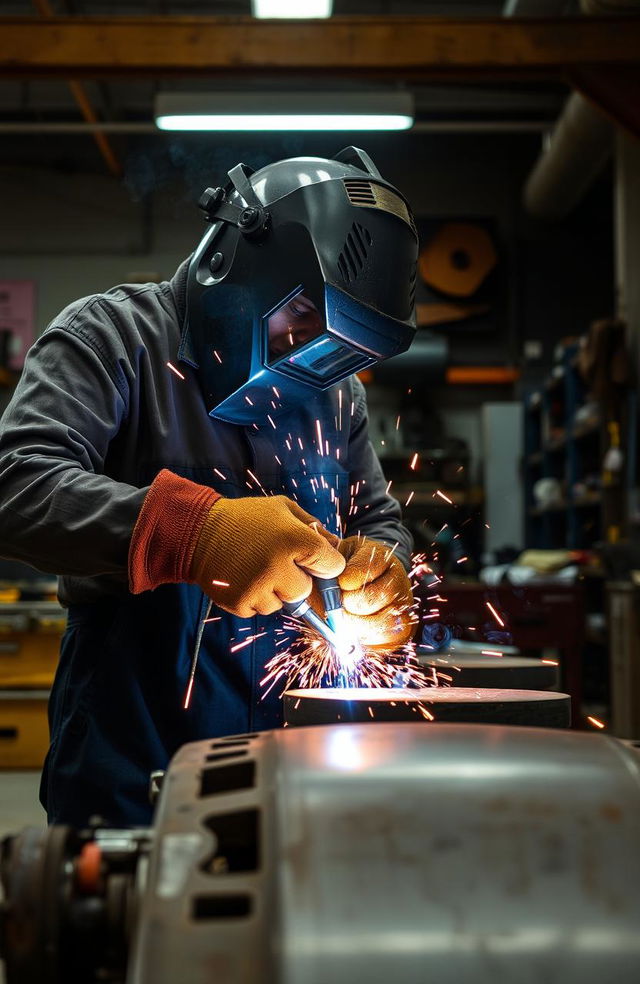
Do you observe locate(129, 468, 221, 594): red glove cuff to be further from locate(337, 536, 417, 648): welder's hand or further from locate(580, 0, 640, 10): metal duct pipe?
locate(580, 0, 640, 10): metal duct pipe

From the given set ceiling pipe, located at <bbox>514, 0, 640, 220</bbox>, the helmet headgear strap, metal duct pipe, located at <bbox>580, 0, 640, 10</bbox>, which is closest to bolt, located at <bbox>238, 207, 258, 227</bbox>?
the helmet headgear strap

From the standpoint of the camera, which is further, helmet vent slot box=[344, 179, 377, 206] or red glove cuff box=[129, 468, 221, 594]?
helmet vent slot box=[344, 179, 377, 206]

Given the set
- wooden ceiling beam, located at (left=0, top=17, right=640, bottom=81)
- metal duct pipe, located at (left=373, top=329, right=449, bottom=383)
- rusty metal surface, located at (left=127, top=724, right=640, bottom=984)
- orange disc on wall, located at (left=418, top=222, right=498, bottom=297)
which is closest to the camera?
rusty metal surface, located at (left=127, top=724, right=640, bottom=984)

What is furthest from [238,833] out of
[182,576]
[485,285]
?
[485,285]

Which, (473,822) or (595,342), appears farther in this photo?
(595,342)

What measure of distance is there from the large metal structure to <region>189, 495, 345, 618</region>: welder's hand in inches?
15.9

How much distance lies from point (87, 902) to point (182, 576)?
1.61 ft

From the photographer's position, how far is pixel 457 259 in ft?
23.5

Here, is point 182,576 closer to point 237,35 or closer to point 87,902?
point 87,902

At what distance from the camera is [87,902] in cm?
59

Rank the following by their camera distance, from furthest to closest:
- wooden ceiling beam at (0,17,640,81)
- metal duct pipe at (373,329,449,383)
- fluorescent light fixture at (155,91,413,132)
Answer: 1. metal duct pipe at (373,329,449,383)
2. fluorescent light fixture at (155,91,413,132)
3. wooden ceiling beam at (0,17,640,81)

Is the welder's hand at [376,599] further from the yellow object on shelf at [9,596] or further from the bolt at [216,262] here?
the yellow object on shelf at [9,596]

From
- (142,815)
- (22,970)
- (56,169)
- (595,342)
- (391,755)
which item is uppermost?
(56,169)

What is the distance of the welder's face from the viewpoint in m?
1.26
